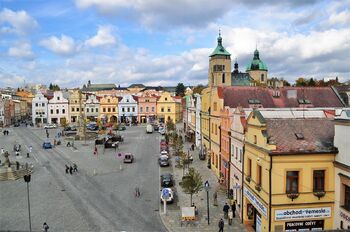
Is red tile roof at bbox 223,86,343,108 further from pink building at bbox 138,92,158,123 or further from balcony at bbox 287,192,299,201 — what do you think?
pink building at bbox 138,92,158,123

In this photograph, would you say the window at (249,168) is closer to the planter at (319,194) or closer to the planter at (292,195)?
the planter at (292,195)

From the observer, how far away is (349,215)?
18141 millimetres

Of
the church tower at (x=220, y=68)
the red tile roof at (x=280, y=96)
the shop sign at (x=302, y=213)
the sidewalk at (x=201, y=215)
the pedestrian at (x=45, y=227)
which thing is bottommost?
the sidewalk at (x=201, y=215)

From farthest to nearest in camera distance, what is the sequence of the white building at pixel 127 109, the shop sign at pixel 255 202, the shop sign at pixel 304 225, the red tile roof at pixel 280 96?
the white building at pixel 127 109
the red tile roof at pixel 280 96
the shop sign at pixel 255 202
the shop sign at pixel 304 225

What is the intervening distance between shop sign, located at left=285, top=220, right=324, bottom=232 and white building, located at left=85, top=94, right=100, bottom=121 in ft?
308

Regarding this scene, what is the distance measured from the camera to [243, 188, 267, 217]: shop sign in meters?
20.5

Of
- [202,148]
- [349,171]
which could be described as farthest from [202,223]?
[202,148]

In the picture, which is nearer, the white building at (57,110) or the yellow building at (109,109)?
the yellow building at (109,109)

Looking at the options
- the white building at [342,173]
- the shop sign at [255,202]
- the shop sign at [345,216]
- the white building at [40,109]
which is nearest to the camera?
the shop sign at [345,216]

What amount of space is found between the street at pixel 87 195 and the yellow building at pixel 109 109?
54.9m

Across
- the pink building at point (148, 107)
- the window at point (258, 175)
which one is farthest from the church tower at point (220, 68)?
the window at point (258, 175)

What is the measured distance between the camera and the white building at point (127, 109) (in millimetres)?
106312

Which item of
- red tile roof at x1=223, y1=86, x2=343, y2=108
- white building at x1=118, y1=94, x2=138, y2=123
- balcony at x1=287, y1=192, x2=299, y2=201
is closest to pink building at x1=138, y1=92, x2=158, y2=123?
white building at x1=118, y1=94, x2=138, y2=123

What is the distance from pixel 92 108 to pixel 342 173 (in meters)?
96.2
